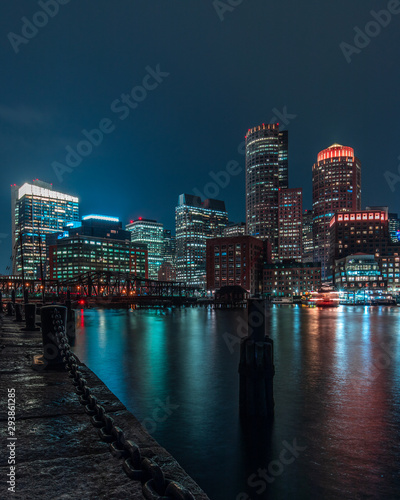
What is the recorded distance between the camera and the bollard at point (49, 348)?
1112 centimetres

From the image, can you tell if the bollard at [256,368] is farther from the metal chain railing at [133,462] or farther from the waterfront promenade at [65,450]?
the metal chain railing at [133,462]

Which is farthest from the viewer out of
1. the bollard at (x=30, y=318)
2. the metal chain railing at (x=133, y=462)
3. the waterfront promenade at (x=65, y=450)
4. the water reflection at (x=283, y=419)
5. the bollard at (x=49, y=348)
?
the bollard at (x=30, y=318)

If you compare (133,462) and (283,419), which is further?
(283,419)

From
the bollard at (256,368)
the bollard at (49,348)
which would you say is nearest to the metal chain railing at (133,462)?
the bollard at (49,348)

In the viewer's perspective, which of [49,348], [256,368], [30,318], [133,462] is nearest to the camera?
[133,462]

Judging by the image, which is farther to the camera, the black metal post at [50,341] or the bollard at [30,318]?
the bollard at [30,318]

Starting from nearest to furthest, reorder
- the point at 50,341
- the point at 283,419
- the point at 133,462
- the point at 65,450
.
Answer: the point at 133,462 → the point at 65,450 → the point at 50,341 → the point at 283,419

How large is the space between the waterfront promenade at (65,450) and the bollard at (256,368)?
18.0 feet

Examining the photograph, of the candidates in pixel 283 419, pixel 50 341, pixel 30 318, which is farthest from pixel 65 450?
pixel 30 318

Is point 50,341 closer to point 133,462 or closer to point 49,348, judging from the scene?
point 49,348

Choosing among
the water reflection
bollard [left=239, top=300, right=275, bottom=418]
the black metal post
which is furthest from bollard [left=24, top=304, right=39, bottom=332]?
bollard [left=239, top=300, right=275, bottom=418]

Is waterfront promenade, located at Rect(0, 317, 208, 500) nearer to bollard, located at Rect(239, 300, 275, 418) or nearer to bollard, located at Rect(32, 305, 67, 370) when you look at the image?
bollard, located at Rect(32, 305, 67, 370)

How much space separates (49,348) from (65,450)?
6900 millimetres

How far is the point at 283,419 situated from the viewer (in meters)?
14.1
